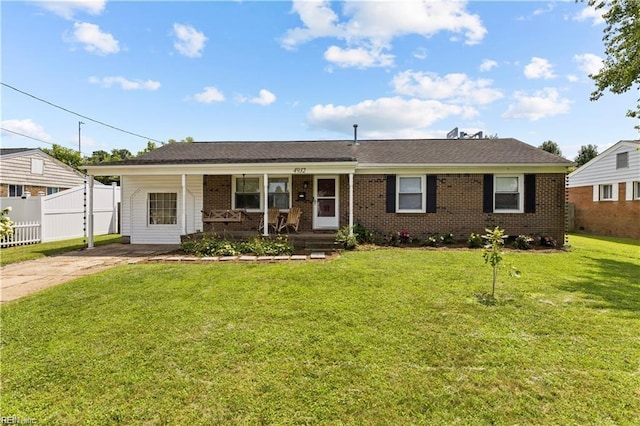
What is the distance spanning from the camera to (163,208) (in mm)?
13062

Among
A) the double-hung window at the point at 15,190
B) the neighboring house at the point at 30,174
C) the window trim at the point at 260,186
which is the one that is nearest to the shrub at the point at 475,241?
the window trim at the point at 260,186

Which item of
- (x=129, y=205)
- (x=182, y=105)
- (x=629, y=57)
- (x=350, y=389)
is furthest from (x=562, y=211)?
(x=182, y=105)

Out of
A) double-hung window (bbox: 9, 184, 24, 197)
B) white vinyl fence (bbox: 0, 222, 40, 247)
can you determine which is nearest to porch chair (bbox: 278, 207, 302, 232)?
white vinyl fence (bbox: 0, 222, 40, 247)

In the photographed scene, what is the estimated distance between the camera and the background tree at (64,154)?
31266 mm

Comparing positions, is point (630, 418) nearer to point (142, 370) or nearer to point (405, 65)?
point (142, 370)

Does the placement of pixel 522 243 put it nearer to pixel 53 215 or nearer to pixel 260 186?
pixel 260 186

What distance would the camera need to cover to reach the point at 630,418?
8.48ft

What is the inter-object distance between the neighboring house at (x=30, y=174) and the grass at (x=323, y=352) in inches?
621

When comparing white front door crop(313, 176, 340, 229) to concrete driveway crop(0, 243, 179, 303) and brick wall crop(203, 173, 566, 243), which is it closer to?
brick wall crop(203, 173, 566, 243)

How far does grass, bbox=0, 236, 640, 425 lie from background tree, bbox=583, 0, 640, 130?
340 inches

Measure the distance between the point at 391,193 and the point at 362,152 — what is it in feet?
8.03

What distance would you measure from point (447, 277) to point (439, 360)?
344cm

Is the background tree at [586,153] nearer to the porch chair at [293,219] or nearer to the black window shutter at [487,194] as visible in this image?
the black window shutter at [487,194]

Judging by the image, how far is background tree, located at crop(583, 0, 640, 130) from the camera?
35.4 ft
